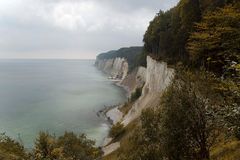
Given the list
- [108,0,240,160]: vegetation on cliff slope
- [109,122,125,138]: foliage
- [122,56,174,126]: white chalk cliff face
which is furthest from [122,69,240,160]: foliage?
[122,56,174,126]: white chalk cliff face

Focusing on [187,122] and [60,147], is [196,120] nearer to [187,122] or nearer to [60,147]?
[187,122]

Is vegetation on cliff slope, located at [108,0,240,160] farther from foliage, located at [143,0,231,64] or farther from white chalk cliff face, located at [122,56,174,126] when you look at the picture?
white chalk cliff face, located at [122,56,174,126]

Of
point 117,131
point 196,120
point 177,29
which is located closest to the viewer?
point 196,120

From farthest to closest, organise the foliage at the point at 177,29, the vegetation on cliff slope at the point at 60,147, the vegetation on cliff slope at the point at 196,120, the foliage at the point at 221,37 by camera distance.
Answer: the foliage at the point at 177,29
the vegetation on cliff slope at the point at 60,147
the foliage at the point at 221,37
the vegetation on cliff slope at the point at 196,120

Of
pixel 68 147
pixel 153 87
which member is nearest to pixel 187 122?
pixel 68 147

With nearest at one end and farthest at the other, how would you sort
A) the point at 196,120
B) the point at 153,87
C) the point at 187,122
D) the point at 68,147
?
the point at 187,122 → the point at 196,120 → the point at 68,147 → the point at 153,87

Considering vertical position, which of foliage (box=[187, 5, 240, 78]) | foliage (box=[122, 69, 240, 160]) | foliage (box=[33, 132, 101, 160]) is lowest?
foliage (box=[33, 132, 101, 160])

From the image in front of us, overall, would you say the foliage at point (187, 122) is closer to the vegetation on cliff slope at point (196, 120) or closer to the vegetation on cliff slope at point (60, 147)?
the vegetation on cliff slope at point (196, 120)

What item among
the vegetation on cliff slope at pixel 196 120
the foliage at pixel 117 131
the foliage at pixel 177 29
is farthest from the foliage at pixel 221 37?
the foliage at pixel 117 131

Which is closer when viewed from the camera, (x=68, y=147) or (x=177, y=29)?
(x=68, y=147)

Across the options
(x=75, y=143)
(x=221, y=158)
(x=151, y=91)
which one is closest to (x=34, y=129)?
(x=151, y=91)

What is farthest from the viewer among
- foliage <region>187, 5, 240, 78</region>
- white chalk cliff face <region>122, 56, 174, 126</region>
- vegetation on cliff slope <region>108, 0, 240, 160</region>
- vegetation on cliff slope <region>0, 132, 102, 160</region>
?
white chalk cliff face <region>122, 56, 174, 126</region>

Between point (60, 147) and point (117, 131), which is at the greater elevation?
point (60, 147)
